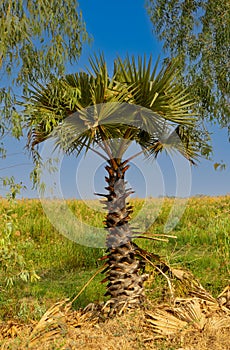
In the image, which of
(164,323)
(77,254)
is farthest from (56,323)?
(77,254)

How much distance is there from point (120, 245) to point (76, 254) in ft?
12.0

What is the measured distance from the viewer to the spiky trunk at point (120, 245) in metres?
5.55

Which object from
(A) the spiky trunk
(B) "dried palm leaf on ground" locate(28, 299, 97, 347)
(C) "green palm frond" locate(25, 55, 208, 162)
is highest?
(C) "green palm frond" locate(25, 55, 208, 162)

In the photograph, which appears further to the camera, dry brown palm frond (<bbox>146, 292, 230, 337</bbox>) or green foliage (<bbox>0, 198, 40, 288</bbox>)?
dry brown palm frond (<bbox>146, 292, 230, 337</bbox>)

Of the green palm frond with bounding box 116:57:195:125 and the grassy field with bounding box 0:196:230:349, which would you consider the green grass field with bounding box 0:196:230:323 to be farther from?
the green palm frond with bounding box 116:57:195:125

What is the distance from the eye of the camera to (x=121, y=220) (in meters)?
5.59

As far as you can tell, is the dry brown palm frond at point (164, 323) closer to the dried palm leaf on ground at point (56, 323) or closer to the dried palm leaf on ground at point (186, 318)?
the dried palm leaf on ground at point (186, 318)

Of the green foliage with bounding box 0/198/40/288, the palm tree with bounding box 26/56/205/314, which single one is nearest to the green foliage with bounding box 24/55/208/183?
the palm tree with bounding box 26/56/205/314

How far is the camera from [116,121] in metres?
5.23

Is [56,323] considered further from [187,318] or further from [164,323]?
[187,318]

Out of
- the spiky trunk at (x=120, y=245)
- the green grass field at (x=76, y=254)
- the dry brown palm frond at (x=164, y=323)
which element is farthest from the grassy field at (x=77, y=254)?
the dry brown palm frond at (x=164, y=323)

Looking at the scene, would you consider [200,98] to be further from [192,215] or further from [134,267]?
[134,267]

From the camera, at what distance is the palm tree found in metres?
5.21

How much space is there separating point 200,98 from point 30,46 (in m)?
4.73
